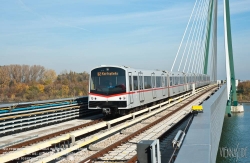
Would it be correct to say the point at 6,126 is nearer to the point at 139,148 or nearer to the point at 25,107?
the point at 25,107

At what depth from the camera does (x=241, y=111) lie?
5275 cm

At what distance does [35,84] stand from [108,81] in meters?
26.8

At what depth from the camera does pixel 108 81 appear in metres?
16.4

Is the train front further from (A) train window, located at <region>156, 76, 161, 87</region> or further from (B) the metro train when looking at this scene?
(A) train window, located at <region>156, 76, 161, 87</region>

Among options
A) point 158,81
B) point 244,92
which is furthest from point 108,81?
point 244,92

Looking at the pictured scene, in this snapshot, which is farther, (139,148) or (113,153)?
(113,153)

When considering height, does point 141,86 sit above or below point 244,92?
above

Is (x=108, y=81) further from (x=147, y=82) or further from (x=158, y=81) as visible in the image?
(x=158, y=81)

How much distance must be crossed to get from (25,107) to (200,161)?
11.1 meters

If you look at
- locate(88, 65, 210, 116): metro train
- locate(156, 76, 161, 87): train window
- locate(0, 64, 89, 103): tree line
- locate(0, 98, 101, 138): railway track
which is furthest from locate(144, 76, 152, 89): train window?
locate(0, 64, 89, 103): tree line

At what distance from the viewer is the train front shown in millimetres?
16203

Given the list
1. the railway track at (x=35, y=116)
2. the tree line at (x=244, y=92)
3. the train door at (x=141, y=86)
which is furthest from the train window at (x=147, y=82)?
the tree line at (x=244, y=92)

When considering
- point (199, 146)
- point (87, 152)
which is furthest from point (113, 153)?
point (199, 146)

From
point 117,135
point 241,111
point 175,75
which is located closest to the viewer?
point 117,135
